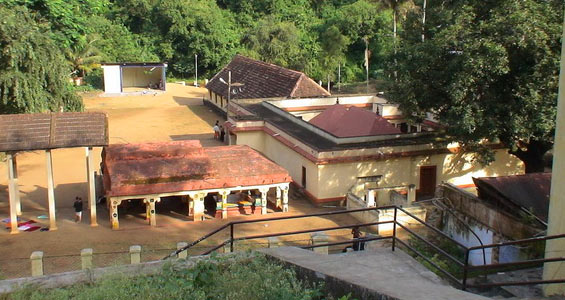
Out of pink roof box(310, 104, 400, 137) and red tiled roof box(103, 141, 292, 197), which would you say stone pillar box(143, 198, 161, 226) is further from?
pink roof box(310, 104, 400, 137)

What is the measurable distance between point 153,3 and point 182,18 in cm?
621

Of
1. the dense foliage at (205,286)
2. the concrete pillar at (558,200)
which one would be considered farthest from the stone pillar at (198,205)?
the dense foliage at (205,286)

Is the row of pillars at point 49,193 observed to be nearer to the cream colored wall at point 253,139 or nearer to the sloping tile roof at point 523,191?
the cream colored wall at point 253,139

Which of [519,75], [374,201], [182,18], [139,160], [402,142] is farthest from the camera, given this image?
[182,18]

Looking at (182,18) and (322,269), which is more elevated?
(182,18)

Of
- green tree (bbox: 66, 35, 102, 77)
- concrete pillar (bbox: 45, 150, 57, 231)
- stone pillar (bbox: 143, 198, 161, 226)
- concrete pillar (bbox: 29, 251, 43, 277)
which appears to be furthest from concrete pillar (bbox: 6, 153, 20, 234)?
green tree (bbox: 66, 35, 102, 77)

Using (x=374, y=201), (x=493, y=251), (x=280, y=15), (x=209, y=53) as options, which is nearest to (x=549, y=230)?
(x=493, y=251)

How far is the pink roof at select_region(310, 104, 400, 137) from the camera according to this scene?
2411 centimetres

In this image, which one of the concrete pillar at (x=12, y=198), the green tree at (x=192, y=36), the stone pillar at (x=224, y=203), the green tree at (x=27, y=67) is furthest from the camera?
the green tree at (x=192, y=36)

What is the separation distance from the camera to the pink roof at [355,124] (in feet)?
79.1

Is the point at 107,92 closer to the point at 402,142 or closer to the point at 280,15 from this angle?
the point at 280,15

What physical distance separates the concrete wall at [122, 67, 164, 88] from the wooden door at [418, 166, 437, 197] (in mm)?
34234

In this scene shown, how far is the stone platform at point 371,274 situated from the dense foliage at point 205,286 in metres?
0.26

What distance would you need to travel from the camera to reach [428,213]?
18672 millimetres
